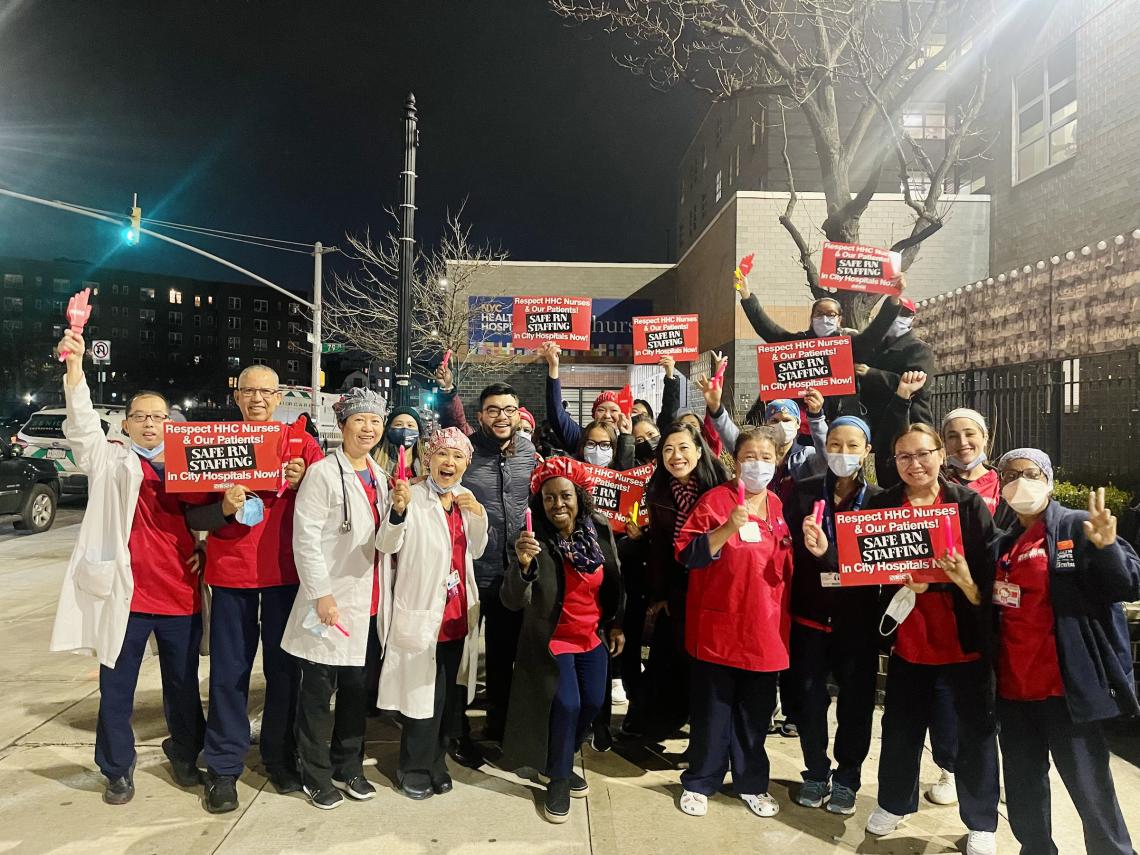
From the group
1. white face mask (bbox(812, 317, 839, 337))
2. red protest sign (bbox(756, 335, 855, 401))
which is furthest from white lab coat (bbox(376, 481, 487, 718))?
white face mask (bbox(812, 317, 839, 337))

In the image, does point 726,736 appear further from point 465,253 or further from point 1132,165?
point 465,253

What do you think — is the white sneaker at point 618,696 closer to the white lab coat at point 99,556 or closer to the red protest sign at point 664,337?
the red protest sign at point 664,337

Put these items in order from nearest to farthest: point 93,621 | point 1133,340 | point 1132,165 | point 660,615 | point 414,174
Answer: point 93,621
point 660,615
point 1133,340
point 414,174
point 1132,165

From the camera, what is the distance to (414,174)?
9883mm

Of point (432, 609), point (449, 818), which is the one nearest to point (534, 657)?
point (432, 609)

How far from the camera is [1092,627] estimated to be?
3156mm

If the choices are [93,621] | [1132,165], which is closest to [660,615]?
[93,621]

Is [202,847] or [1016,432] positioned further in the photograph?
[1016,432]

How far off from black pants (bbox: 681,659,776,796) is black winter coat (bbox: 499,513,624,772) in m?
0.81

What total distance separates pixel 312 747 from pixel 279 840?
0.45 m

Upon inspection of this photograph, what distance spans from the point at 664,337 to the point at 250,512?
4491 mm

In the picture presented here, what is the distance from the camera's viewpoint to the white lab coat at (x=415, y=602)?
3900 mm

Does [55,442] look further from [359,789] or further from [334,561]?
[359,789]

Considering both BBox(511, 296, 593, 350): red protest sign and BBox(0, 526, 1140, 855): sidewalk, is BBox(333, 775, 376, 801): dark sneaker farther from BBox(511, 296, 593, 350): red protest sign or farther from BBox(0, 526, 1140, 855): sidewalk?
BBox(511, 296, 593, 350): red protest sign
